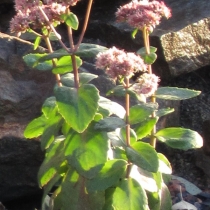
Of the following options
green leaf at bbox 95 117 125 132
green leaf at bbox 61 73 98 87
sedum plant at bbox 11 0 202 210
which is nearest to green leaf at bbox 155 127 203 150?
sedum plant at bbox 11 0 202 210

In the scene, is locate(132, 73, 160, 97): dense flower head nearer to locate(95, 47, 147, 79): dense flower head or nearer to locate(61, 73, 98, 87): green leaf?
locate(95, 47, 147, 79): dense flower head

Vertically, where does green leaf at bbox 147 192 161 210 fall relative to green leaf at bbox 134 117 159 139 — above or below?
below

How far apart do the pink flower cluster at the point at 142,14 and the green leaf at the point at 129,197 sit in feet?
2.04

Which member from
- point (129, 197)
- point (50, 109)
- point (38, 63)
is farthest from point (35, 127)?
point (129, 197)

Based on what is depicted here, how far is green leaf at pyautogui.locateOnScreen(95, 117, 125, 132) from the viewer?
209cm

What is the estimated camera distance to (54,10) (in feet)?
6.80

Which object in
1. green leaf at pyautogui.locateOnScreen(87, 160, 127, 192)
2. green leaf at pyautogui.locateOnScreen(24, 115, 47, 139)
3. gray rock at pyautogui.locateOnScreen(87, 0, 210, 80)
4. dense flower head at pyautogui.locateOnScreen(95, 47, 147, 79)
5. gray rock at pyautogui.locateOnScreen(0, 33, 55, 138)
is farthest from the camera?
gray rock at pyautogui.locateOnScreen(87, 0, 210, 80)

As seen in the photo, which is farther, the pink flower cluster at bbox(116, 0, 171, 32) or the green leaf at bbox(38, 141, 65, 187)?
the green leaf at bbox(38, 141, 65, 187)

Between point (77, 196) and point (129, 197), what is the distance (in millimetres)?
247

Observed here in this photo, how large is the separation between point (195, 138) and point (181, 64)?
4.15ft

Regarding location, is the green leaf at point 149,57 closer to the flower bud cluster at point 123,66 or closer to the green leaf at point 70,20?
the flower bud cluster at point 123,66

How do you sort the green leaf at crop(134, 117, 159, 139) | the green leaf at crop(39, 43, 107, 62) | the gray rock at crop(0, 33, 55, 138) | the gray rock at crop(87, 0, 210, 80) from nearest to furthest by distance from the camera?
the green leaf at crop(39, 43, 107, 62), the green leaf at crop(134, 117, 159, 139), the gray rock at crop(0, 33, 55, 138), the gray rock at crop(87, 0, 210, 80)

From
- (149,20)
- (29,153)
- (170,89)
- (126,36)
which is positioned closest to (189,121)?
(126,36)

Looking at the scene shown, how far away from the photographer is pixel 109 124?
210cm
